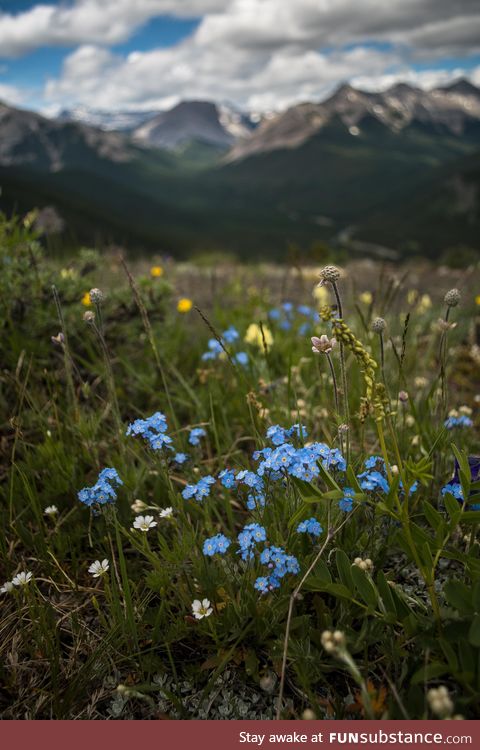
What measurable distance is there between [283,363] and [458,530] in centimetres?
271

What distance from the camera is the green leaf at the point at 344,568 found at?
7.62 ft

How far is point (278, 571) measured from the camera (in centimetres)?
226

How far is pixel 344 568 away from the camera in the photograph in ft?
7.68

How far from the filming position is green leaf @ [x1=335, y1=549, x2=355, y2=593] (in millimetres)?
2322

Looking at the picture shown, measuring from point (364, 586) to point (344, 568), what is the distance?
0.14 metres

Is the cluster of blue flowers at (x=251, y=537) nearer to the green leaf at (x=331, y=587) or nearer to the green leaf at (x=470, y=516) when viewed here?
the green leaf at (x=331, y=587)

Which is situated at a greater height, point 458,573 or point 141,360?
point 141,360

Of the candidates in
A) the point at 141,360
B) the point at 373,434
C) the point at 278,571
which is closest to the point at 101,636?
the point at 278,571

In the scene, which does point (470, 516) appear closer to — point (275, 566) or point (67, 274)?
point (275, 566)

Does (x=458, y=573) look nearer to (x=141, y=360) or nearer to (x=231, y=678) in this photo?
(x=231, y=678)

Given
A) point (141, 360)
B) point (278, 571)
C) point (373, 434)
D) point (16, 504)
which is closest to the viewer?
point (278, 571)

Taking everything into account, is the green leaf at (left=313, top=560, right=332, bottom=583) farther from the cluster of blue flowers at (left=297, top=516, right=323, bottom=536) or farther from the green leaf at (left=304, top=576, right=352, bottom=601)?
the cluster of blue flowers at (left=297, top=516, right=323, bottom=536)

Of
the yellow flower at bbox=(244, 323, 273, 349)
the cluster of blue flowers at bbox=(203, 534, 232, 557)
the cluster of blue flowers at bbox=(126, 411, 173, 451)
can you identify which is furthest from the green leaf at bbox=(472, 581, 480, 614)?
the yellow flower at bbox=(244, 323, 273, 349)
